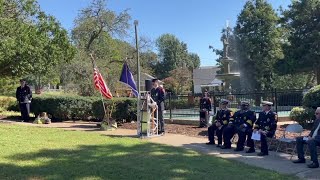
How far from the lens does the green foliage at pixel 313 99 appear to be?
40.3 ft

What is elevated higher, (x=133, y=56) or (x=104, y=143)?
(x=133, y=56)

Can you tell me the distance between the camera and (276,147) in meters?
10.6

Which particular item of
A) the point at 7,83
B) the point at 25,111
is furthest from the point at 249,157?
the point at 7,83

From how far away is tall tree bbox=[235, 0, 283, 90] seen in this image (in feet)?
114

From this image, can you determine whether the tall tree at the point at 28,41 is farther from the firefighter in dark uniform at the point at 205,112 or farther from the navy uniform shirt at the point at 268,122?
the navy uniform shirt at the point at 268,122

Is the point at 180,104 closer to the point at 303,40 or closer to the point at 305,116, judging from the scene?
the point at 305,116

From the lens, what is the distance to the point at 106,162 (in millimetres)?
7938

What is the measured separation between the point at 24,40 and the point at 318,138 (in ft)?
38.0

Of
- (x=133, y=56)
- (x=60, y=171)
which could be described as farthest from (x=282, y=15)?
(x=60, y=171)

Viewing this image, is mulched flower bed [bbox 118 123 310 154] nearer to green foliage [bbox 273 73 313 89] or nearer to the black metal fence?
the black metal fence

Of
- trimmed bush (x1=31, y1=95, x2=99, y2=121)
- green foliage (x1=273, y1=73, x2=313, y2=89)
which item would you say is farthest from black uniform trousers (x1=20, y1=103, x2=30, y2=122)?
green foliage (x1=273, y1=73, x2=313, y2=89)

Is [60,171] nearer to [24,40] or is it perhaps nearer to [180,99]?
[24,40]

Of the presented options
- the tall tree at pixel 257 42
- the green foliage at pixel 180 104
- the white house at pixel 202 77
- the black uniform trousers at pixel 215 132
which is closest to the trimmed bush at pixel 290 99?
the green foliage at pixel 180 104

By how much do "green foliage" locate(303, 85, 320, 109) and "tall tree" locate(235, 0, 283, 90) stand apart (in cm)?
2182
